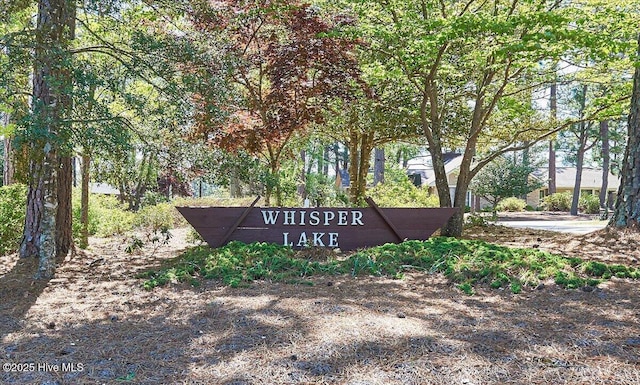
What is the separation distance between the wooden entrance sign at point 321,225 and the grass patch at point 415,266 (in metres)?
0.48

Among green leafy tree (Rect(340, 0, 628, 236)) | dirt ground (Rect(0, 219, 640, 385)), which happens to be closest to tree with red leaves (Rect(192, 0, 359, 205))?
green leafy tree (Rect(340, 0, 628, 236))

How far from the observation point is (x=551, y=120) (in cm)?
1197

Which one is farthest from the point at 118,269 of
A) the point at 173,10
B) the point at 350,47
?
the point at 350,47

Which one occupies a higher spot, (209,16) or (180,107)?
(209,16)

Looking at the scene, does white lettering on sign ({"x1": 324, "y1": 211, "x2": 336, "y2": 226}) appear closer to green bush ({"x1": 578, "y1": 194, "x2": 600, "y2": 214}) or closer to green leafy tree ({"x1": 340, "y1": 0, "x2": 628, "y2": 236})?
green leafy tree ({"x1": 340, "y1": 0, "x2": 628, "y2": 236})

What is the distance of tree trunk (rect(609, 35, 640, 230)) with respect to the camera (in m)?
7.04

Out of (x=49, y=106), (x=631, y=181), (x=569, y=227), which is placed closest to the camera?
(x=49, y=106)

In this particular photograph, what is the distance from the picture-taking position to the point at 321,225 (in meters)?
7.29

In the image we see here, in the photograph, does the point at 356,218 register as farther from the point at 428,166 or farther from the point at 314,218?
the point at 428,166

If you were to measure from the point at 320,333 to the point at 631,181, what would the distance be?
569 centimetres

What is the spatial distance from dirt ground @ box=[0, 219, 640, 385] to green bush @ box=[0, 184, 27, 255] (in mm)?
2447

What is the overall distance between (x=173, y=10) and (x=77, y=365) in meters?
4.81

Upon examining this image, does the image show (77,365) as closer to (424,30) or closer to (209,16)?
(209,16)

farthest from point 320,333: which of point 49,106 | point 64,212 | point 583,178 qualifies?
point 583,178
